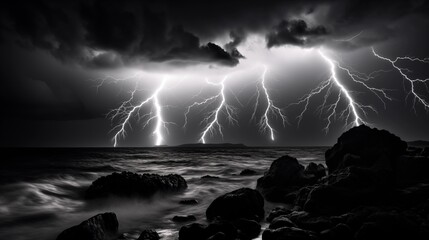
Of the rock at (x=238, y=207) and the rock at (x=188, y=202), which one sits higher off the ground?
the rock at (x=238, y=207)

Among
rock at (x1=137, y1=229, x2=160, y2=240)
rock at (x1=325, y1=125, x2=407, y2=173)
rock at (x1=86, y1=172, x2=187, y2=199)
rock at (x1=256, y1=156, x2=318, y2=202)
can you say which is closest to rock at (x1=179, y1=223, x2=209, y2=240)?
rock at (x1=137, y1=229, x2=160, y2=240)

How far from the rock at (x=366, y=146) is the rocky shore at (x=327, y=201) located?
0.08 ft

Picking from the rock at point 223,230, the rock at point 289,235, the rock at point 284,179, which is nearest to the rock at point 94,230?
the rock at point 223,230

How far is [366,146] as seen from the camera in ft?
25.5

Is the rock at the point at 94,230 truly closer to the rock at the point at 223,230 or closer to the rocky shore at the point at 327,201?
the rocky shore at the point at 327,201

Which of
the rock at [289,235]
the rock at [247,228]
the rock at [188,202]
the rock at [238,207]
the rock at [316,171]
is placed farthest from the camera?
the rock at [316,171]

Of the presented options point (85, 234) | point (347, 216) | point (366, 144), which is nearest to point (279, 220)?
point (347, 216)

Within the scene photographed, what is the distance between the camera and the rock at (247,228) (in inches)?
185

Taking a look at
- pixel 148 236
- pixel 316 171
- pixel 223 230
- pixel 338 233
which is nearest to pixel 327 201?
pixel 338 233

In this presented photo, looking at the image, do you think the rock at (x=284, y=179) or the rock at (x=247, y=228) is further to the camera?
the rock at (x=284, y=179)

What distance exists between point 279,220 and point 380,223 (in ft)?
4.94

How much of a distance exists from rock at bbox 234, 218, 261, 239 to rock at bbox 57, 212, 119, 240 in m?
2.33

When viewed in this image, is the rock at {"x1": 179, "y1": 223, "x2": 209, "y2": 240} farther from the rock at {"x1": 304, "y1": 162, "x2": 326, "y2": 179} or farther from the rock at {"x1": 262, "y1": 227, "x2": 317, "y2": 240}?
the rock at {"x1": 304, "y1": 162, "x2": 326, "y2": 179}

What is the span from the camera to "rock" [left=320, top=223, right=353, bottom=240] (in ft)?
13.4
